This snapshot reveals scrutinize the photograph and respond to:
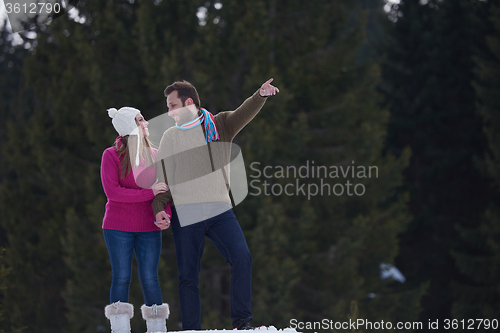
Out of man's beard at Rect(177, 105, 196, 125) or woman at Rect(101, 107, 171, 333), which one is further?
man's beard at Rect(177, 105, 196, 125)

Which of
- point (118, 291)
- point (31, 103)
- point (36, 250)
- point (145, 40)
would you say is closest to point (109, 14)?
point (145, 40)

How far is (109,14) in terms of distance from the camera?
13.0m

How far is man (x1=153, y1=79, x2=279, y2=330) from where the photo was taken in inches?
158

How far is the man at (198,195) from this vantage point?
4016 mm

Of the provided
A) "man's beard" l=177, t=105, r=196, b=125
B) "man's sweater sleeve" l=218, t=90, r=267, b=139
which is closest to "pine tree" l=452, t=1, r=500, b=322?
"man's sweater sleeve" l=218, t=90, r=267, b=139

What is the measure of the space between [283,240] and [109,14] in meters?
6.59

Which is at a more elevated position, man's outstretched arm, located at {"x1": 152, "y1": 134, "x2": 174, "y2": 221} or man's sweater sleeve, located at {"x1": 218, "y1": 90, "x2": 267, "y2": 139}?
man's sweater sleeve, located at {"x1": 218, "y1": 90, "x2": 267, "y2": 139}

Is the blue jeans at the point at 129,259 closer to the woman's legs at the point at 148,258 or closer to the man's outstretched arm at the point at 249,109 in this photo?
the woman's legs at the point at 148,258

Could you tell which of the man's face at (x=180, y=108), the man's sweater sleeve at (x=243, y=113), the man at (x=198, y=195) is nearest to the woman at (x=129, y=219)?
the man at (x=198, y=195)

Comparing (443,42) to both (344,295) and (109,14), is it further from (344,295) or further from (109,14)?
(109,14)

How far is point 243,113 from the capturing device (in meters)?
4.18

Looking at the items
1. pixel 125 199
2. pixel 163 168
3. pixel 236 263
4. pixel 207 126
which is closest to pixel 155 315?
pixel 236 263

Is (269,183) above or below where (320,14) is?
below

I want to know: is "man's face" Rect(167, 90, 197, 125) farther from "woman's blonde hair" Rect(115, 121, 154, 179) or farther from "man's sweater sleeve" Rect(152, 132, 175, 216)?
"woman's blonde hair" Rect(115, 121, 154, 179)
